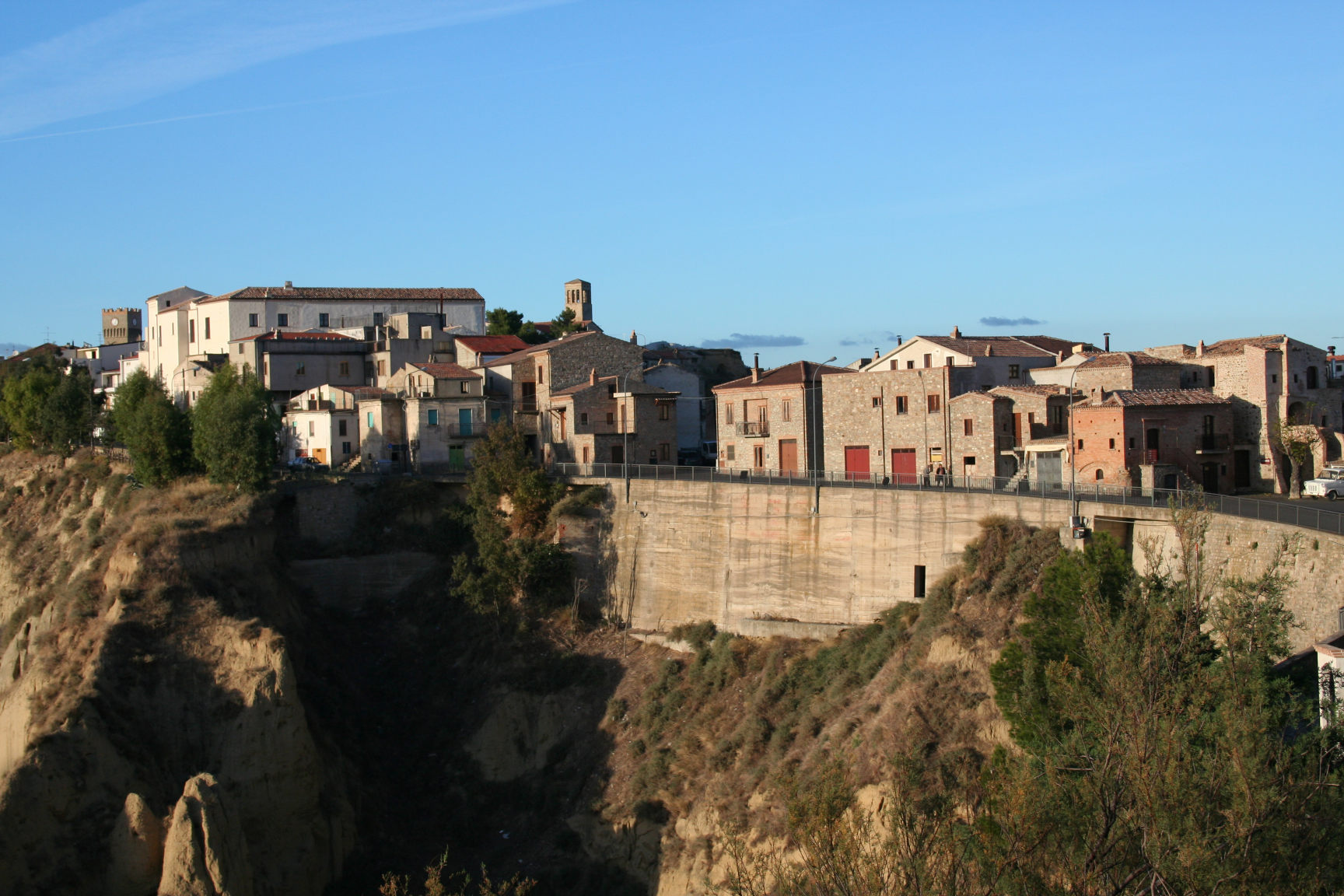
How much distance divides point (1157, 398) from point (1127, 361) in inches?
141

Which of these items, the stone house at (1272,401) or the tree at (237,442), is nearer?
the stone house at (1272,401)

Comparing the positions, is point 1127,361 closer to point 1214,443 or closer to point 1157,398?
point 1157,398

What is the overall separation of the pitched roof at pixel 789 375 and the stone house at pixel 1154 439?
45.0 feet

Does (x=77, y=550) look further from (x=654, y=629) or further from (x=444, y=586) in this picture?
(x=654, y=629)

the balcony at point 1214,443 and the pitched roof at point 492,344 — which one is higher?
the pitched roof at point 492,344

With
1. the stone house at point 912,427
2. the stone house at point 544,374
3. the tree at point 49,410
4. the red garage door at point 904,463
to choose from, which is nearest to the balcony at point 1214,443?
the stone house at point 912,427

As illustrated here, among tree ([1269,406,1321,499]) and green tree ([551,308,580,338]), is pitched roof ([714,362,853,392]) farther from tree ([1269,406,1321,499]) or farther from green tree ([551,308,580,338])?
green tree ([551,308,580,338])

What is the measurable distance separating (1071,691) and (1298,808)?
4.74 meters

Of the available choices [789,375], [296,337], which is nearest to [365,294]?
[296,337]

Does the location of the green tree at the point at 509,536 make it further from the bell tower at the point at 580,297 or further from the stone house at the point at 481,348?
the bell tower at the point at 580,297

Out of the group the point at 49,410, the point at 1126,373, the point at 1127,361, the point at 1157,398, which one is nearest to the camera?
the point at 1157,398

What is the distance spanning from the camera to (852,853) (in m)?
18.1

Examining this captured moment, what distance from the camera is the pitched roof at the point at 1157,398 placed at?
44750mm

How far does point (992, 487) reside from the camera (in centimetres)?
4322
